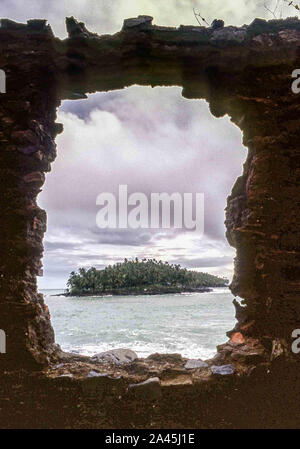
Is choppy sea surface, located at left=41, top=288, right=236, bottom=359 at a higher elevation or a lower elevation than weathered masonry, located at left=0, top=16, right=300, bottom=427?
lower

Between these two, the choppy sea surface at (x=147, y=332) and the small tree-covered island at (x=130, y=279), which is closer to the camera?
the choppy sea surface at (x=147, y=332)

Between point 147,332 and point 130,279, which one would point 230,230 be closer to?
point 147,332

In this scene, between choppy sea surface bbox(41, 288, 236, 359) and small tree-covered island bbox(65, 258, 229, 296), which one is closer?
choppy sea surface bbox(41, 288, 236, 359)

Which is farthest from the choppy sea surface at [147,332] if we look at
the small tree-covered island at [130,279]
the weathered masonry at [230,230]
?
the small tree-covered island at [130,279]

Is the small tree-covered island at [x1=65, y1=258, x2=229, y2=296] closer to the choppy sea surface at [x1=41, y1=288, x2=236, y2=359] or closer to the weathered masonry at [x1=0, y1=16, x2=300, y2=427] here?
the choppy sea surface at [x1=41, y1=288, x2=236, y2=359]

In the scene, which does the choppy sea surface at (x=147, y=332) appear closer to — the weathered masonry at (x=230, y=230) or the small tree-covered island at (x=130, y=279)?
the weathered masonry at (x=230, y=230)

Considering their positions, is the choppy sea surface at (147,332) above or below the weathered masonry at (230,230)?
below

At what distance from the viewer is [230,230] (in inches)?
155

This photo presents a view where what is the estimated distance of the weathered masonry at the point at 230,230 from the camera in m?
3.29

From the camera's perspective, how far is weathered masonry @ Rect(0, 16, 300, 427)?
3.29m

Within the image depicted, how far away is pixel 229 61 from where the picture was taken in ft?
12.1

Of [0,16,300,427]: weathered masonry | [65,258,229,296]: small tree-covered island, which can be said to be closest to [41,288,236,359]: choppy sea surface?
[0,16,300,427]: weathered masonry
